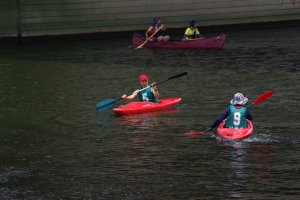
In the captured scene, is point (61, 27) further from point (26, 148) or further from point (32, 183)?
point (32, 183)

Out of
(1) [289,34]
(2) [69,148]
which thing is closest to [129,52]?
(1) [289,34]

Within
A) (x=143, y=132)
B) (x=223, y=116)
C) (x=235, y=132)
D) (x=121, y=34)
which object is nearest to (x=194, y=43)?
(x=121, y=34)

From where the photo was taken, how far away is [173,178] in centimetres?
1702

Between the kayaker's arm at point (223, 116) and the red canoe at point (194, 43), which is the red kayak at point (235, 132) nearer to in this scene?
the kayaker's arm at point (223, 116)

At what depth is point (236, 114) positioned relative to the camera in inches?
792

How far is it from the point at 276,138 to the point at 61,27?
2629 cm

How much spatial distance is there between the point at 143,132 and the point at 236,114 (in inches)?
113

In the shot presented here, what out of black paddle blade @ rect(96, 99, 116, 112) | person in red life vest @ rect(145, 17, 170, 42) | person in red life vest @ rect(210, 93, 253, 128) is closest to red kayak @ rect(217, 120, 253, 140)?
person in red life vest @ rect(210, 93, 253, 128)

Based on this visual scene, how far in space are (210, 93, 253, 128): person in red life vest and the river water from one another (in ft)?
1.76

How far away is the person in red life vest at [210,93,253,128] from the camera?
20.1 m

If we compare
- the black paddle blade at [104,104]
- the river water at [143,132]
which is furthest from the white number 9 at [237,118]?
the black paddle blade at [104,104]

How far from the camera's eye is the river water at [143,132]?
16562 mm

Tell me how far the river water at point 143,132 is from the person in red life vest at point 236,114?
537mm

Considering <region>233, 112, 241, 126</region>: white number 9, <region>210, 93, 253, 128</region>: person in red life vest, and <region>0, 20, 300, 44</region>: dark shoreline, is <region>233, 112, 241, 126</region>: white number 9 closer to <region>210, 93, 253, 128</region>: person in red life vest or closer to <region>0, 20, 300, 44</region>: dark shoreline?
<region>210, 93, 253, 128</region>: person in red life vest
